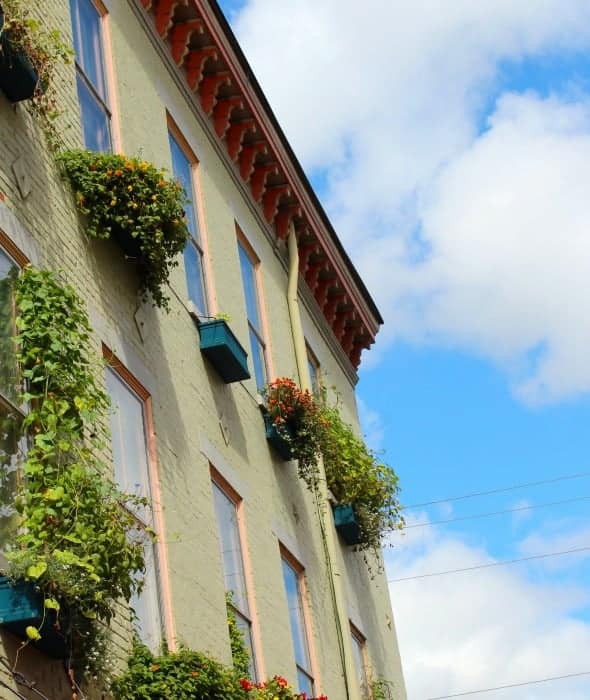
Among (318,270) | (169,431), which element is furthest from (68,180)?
(318,270)

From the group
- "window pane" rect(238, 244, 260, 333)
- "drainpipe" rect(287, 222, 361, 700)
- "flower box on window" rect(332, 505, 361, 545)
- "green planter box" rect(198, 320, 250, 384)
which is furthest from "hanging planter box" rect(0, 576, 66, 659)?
"flower box on window" rect(332, 505, 361, 545)

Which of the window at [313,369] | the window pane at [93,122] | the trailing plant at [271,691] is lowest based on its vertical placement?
the trailing plant at [271,691]

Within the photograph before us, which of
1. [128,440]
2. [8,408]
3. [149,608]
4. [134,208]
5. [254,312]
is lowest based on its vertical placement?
[149,608]

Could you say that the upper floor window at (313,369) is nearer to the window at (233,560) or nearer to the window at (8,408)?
the window at (233,560)

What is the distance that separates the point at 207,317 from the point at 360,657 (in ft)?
18.6

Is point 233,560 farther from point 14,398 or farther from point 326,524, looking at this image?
point 14,398

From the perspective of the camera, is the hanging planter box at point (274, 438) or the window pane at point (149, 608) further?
the hanging planter box at point (274, 438)

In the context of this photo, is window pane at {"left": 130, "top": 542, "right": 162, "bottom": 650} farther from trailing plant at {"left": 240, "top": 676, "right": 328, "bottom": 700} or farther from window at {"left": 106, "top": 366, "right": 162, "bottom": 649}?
trailing plant at {"left": 240, "top": 676, "right": 328, "bottom": 700}

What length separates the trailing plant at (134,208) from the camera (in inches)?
472

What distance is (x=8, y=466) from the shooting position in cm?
935

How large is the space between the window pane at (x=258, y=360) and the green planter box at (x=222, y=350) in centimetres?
193

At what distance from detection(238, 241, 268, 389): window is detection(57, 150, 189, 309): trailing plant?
4.10 meters

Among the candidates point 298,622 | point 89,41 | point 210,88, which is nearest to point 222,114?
point 210,88

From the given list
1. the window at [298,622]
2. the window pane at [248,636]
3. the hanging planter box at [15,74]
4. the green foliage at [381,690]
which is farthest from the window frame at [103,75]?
the green foliage at [381,690]
